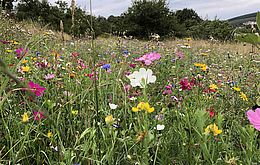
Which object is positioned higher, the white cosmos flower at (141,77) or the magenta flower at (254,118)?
the white cosmos flower at (141,77)

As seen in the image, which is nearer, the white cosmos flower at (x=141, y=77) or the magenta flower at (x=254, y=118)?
the magenta flower at (x=254, y=118)

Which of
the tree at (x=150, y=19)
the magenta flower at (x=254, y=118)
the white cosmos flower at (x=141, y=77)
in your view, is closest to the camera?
the magenta flower at (x=254, y=118)

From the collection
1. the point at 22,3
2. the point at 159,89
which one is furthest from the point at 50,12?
the point at 159,89

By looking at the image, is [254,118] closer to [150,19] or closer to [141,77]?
[141,77]

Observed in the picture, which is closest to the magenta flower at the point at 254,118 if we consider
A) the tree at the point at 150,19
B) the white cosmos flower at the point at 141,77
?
the white cosmos flower at the point at 141,77

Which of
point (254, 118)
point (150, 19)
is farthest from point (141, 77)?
point (150, 19)

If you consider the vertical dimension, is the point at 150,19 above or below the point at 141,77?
above

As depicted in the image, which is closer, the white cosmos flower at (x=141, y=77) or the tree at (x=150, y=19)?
the white cosmos flower at (x=141, y=77)

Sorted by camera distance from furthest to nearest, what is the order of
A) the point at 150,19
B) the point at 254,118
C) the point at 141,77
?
the point at 150,19
the point at 141,77
the point at 254,118

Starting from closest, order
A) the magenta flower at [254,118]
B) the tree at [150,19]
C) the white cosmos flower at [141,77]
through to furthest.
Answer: the magenta flower at [254,118] < the white cosmos flower at [141,77] < the tree at [150,19]

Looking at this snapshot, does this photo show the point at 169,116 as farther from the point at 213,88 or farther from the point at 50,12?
the point at 50,12

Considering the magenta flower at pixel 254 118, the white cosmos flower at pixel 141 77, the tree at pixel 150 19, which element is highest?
the tree at pixel 150 19

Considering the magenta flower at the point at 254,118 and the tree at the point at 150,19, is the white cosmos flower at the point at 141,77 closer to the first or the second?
the magenta flower at the point at 254,118

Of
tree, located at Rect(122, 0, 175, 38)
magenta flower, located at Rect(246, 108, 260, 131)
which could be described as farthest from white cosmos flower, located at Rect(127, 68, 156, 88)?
tree, located at Rect(122, 0, 175, 38)
